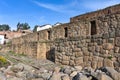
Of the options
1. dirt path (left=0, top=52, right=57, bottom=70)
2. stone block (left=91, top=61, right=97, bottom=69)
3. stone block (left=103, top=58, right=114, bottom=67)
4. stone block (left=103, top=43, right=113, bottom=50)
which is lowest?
dirt path (left=0, top=52, right=57, bottom=70)

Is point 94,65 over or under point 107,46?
under

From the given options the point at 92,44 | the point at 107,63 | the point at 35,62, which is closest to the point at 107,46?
the point at 107,63

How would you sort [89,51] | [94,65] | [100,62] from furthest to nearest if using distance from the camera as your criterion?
[89,51] < [94,65] < [100,62]

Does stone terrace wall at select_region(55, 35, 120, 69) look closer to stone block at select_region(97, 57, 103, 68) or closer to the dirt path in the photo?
stone block at select_region(97, 57, 103, 68)

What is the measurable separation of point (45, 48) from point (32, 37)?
6.88 metres

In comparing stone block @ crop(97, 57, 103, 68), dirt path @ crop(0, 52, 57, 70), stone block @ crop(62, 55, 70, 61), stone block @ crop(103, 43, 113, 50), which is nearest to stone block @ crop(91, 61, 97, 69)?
stone block @ crop(97, 57, 103, 68)

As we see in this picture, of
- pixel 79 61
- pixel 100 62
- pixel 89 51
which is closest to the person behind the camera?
pixel 100 62

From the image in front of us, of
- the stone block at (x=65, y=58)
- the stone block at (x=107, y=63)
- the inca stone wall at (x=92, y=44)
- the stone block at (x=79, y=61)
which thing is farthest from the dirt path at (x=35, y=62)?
the stone block at (x=107, y=63)

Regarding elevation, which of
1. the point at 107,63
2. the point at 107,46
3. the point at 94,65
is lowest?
the point at 94,65

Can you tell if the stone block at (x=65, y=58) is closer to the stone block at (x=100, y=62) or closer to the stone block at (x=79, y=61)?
the stone block at (x=79, y=61)

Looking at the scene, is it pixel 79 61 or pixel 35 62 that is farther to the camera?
Result: pixel 35 62

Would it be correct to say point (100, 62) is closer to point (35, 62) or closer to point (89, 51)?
point (89, 51)

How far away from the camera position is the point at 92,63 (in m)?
9.46

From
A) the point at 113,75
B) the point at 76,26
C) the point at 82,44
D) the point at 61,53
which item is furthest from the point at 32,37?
the point at 113,75
